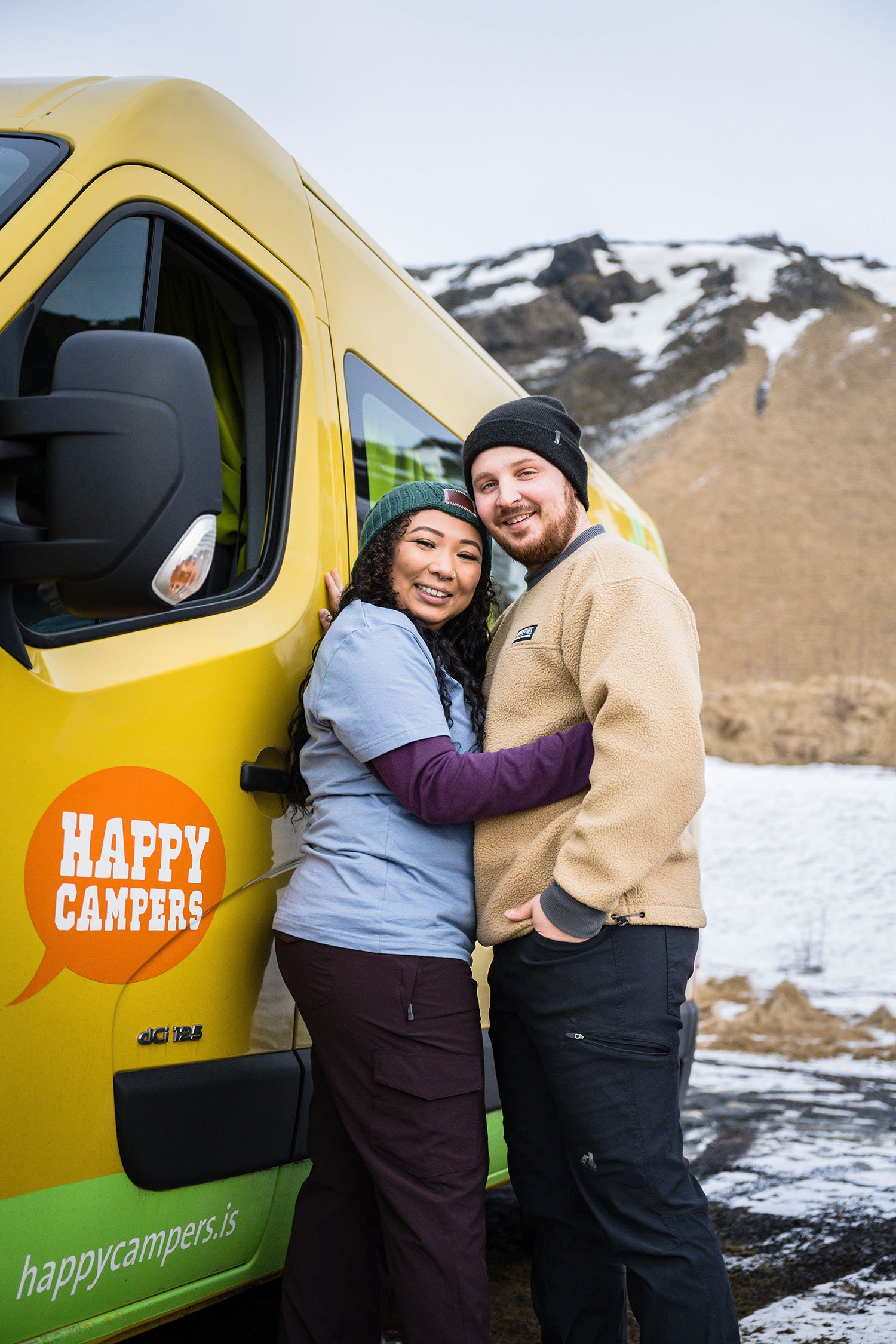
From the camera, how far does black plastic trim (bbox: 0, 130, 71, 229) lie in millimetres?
1767

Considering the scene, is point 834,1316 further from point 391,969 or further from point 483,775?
point 483,775

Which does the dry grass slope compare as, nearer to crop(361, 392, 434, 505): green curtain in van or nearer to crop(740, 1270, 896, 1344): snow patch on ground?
crop(740, 1270, 896, 1344): snow patch on ground

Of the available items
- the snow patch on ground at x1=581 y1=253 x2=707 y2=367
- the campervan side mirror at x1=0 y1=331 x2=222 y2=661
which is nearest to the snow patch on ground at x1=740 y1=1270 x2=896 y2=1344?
the campervan side mirror at x1=0 y1=331 x2=222 y2=661

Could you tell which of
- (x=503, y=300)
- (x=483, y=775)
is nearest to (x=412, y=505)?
(x=483, y=775)

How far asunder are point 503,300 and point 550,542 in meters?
57.5

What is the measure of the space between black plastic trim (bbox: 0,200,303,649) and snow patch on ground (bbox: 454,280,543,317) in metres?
55.3

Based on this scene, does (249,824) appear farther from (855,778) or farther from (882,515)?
(882,515)

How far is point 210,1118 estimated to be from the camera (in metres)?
2.07

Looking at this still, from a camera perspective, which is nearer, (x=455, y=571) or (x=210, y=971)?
(x=210, y=971)

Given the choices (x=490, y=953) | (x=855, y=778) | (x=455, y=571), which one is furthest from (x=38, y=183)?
(x=855, y=778)

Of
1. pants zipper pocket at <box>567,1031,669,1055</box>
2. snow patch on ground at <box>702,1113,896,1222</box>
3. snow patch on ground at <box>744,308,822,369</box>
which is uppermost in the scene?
snow patch on ground at <box>744,308,822,369</box>

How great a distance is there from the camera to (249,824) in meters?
2.17

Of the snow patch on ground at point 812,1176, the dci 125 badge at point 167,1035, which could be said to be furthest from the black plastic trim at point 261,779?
the snow patch on ground at point 812,1176

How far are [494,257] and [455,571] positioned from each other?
67739mm
